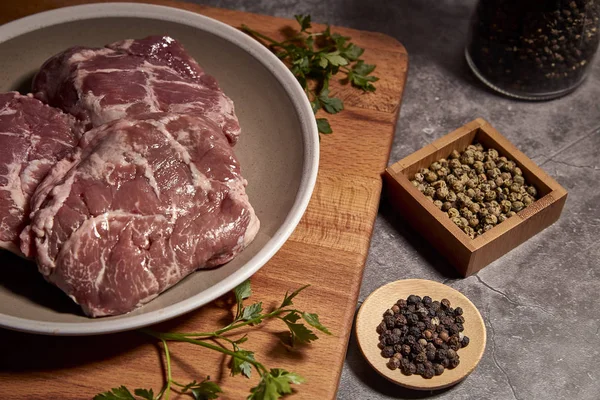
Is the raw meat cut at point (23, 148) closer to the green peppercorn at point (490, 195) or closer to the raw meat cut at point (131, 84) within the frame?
the raw meat cut at point (131, 84)

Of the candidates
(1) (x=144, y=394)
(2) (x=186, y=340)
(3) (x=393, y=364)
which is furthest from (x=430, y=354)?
(1) (x=144, y=394)

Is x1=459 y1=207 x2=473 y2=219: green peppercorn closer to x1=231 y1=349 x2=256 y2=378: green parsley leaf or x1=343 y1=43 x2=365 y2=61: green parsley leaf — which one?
x1=343 y1=43 x2=365 y2=61: green parsley leaf

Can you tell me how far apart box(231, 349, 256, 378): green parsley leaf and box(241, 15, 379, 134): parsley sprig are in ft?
4.03

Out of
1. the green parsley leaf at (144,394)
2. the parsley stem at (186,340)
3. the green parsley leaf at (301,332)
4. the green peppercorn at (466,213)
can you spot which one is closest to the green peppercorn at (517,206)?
the green peppercorn at (466,213)

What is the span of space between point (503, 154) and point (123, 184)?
1.68 m

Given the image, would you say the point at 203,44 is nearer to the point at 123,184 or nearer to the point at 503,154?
the point at 123,184

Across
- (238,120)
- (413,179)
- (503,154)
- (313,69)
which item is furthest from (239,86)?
(503,154)

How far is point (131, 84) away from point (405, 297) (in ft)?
4.45

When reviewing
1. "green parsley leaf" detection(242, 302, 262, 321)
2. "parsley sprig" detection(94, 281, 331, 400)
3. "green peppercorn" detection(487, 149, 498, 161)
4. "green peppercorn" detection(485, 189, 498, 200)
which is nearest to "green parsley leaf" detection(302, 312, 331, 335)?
"parsley sprig" detection(94, 281, 331, 400)

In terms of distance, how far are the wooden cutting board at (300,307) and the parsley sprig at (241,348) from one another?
4cm

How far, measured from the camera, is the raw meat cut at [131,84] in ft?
10.0

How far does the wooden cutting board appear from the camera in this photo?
2.83 m

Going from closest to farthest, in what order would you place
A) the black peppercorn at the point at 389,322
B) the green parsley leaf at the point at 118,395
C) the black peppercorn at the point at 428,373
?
1. the green parsley leaf at the point at 118,395
2. the black peppercorn at the point at 428,373
3. the black peppercorn at the point at 389,322

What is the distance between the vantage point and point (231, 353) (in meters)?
2.77
